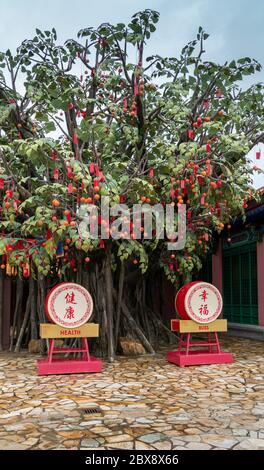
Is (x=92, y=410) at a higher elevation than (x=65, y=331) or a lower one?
lower

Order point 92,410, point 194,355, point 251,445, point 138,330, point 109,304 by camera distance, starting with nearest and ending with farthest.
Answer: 1. point 251,445
2. point 92,410
3. point 194,355
4. point 109,304
5. point 138,330

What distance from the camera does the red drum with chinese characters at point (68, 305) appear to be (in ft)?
26.9

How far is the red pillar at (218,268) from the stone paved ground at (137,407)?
597cm

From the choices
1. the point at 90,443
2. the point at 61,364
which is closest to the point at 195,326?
the point at 61,364

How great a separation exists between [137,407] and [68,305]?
3034 millimetres

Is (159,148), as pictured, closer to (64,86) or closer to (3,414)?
(64,86)

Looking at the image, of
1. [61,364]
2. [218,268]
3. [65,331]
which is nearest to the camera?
[61,364]

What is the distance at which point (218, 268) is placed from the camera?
1506 centimetres

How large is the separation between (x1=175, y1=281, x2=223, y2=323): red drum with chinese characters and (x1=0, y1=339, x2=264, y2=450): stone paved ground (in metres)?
1.00

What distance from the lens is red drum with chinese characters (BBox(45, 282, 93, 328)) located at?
323 inches

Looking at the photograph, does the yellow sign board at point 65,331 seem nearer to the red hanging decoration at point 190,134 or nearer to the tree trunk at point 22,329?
the tree trunk at point 22,329

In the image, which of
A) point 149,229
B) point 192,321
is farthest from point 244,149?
point 192,321

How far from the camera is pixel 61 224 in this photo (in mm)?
7699

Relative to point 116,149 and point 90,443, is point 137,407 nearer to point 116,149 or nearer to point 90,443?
point 90,443
